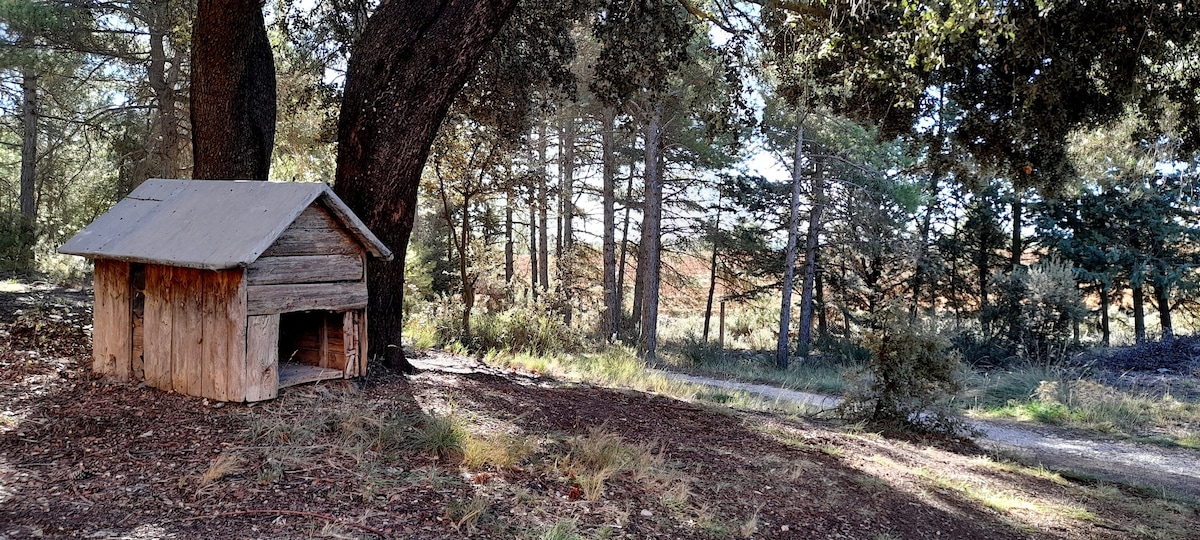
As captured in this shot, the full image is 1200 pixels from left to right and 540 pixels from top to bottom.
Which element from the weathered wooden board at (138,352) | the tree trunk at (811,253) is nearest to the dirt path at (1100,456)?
the weathered wooden board at (138,352)

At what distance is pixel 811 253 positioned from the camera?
22297 mm

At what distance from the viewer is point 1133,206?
22.2 m

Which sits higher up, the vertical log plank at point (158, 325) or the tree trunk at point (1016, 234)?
the tree trunk at point (1016, 234)

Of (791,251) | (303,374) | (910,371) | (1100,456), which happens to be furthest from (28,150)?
(1100,456)

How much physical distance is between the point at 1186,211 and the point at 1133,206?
1458 millimetres

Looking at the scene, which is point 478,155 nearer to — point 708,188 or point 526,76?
point 526,76

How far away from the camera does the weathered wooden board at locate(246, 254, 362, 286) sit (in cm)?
463

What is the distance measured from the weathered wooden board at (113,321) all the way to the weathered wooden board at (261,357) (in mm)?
1273

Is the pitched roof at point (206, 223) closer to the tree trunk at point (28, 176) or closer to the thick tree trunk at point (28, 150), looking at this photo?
the tree trunk at point (28, 176)

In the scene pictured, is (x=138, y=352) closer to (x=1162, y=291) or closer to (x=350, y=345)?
(x=350, y=345)

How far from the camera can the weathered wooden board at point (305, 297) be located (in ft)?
15.2

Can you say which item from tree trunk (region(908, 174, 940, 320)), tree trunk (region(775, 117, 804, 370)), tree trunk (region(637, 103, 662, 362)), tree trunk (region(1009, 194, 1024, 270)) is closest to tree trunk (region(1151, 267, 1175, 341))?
tree trunk (region(1009, 194, 1024, 270))

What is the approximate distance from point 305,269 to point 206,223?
711 millimetres

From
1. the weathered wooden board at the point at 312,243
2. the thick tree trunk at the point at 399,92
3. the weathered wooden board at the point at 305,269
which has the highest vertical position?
the thick tree trunk at the point at 399,92
